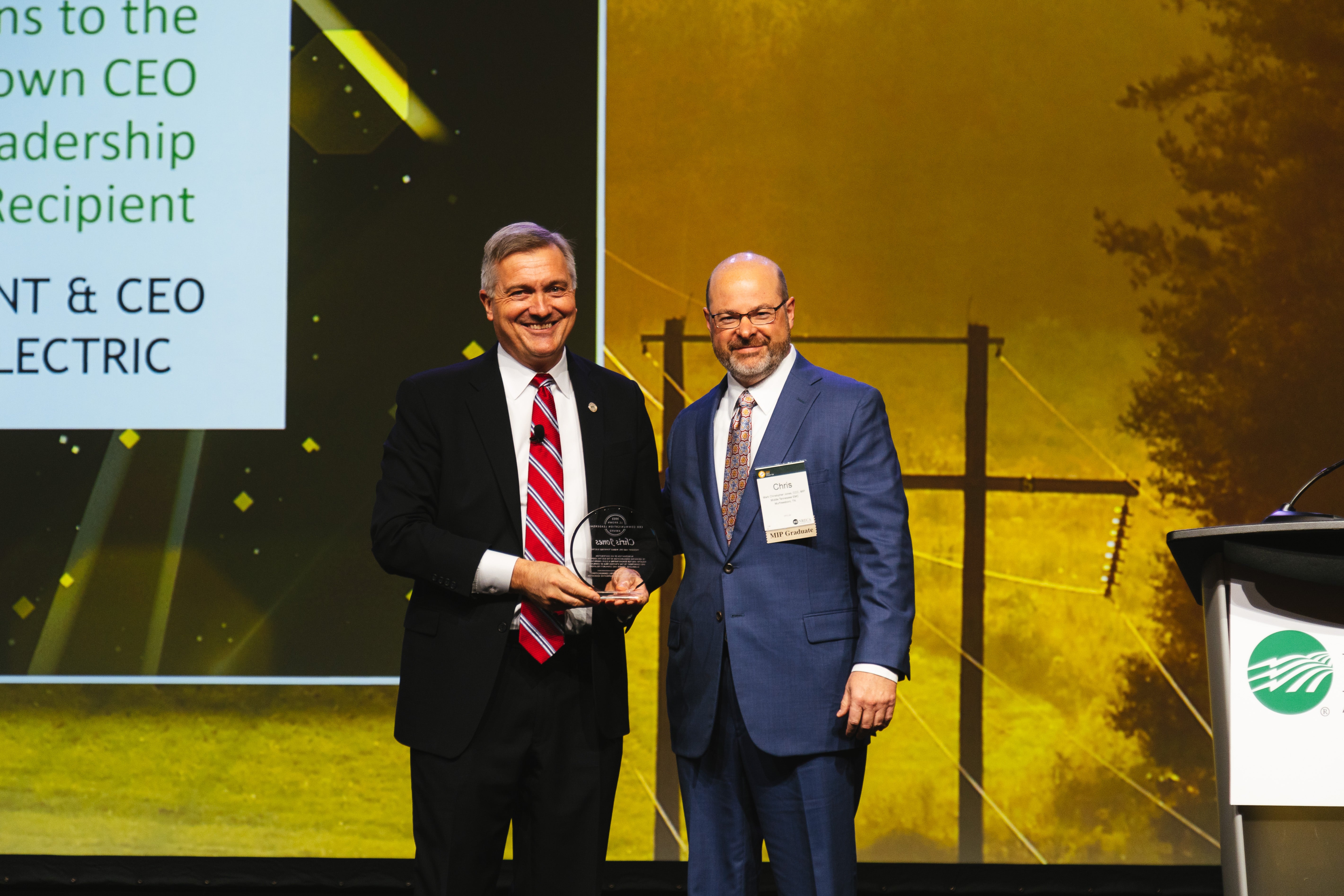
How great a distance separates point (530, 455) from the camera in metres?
2.15

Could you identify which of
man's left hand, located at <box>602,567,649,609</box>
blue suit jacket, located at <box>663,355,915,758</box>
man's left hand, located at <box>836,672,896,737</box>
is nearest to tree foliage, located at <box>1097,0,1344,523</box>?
blue suit jacket, located at <box>663,355,915,758</box>

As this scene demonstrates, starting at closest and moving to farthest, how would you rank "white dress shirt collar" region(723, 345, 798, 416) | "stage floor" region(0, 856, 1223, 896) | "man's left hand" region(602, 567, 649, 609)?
"man's left hand" region(602, 567, 649, 609) → "white dress shirt collar" region(723, 345, 798, 416) → "stage floor" region(0, 856, 1223, 896)

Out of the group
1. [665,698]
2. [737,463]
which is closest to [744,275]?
[737,463]

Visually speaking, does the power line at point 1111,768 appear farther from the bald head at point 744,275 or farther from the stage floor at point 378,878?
the bald head at point 744,275

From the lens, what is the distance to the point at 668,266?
3662 mm

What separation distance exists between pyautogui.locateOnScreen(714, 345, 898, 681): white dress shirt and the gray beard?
0.5 inches

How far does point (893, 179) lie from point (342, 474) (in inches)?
81.5

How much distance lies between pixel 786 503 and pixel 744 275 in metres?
0.46

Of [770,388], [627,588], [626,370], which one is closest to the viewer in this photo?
[627,588]

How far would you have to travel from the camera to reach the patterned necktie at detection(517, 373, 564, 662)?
2.09 meters

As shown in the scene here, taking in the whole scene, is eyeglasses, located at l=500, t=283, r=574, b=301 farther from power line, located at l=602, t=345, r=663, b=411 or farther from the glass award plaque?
power line, located at l=602, t=345, r=663, b=411

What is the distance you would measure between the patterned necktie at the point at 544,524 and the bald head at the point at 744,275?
0.41m

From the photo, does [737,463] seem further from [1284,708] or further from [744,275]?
[1284,708]

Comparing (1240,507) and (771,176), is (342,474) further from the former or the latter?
(1240,507)
